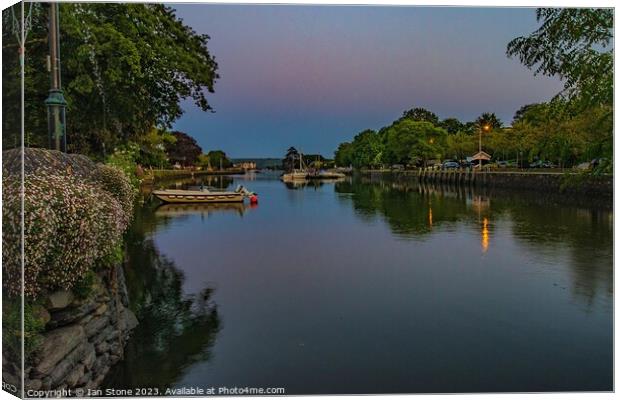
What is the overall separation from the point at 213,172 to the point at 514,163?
55.6m

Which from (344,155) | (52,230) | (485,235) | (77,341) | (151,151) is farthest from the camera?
(344,155)

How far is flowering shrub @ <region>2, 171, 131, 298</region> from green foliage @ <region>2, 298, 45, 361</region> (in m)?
0.15

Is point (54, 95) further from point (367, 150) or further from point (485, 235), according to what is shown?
point (367, 150)

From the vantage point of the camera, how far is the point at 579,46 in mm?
6422

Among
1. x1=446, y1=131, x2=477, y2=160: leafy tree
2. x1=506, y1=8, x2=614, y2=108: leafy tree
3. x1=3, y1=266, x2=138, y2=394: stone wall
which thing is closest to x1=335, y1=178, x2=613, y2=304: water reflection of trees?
x1=506, y1=8, x2=614, y2=108: leafy tree

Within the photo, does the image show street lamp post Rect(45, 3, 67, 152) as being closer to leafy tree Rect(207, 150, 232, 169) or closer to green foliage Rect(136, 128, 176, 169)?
green foliage Rect(136, 128, 176, 169)

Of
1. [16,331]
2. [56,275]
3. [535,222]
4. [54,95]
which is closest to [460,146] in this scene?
[535,222]

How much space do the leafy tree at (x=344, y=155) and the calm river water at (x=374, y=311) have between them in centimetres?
8960

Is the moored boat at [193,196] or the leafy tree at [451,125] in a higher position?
the leafy tree at [451,125]

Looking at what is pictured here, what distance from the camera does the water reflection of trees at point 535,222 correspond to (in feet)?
40.2

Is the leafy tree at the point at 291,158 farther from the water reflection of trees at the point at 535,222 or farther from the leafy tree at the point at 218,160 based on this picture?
the water reflection of trees at the point at 535,222

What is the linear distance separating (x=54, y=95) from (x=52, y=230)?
2.02 meters

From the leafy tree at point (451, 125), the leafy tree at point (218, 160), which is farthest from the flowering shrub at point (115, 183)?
the leafy tree at point (451, 125)

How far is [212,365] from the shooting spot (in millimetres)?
6992
